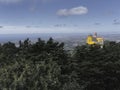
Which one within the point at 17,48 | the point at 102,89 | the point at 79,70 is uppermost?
the point at 17,48

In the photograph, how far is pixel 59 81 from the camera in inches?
809

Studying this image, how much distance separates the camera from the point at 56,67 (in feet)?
69.0

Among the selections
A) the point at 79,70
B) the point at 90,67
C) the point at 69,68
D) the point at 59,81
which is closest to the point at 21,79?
the point at 59,81

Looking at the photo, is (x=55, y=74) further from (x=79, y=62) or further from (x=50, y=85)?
(x=79, y=62)

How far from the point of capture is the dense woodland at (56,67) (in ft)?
61.9

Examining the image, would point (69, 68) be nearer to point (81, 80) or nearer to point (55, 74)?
point (81, 80)

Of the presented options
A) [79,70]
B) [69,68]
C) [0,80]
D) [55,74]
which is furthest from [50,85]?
[79,70]

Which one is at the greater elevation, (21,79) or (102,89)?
(21,79)

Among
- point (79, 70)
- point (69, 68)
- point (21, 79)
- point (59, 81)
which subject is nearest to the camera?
point (21, 79)

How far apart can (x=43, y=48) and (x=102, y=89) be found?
7.91 meters

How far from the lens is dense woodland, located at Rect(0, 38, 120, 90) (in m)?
Answer: 18.9

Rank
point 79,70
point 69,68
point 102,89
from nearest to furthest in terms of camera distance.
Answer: point 69,68, point 79,70, point 102,89

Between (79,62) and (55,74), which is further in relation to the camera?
(79,62)

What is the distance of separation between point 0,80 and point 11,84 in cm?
71
